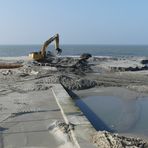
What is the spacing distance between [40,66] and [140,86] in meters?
9.93

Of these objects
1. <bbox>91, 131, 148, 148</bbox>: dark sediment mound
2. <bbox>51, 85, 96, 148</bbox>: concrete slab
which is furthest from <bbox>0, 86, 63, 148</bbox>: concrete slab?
<bbox>91, 131, 148, 148</bbox>: dark sediment mound

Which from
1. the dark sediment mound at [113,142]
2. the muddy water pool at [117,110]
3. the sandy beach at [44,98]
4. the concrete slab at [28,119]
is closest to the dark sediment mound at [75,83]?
the sandy beach at [44,98]

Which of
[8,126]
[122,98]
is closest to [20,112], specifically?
[8,126]

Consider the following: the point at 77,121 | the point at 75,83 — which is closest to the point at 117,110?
the point at 77,121

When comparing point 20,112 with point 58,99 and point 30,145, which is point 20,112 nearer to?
point 58,99

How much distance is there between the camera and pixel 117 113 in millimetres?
13430

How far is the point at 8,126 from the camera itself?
10.1 metres

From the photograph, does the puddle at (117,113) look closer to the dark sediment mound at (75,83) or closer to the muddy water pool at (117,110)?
the muddy water pool at (117,110)

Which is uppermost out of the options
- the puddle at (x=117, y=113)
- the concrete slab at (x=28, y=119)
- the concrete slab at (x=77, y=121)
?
the concrete slab at (x=77, y=121)

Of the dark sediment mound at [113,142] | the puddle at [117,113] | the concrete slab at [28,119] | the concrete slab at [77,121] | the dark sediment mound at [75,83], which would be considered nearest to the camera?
the dark sediment mound at [113,142]

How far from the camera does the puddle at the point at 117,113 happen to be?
11.3m

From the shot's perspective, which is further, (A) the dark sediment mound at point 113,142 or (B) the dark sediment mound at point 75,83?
(B) the dark sediment mound at point 75,83

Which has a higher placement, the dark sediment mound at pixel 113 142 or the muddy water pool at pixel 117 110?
the dark sediment mound at pixel 113 142

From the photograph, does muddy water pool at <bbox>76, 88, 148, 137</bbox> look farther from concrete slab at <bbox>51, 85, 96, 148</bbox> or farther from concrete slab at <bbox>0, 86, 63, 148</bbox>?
concrete slab at <bbox>0, 86, 63, 148</bbox>
